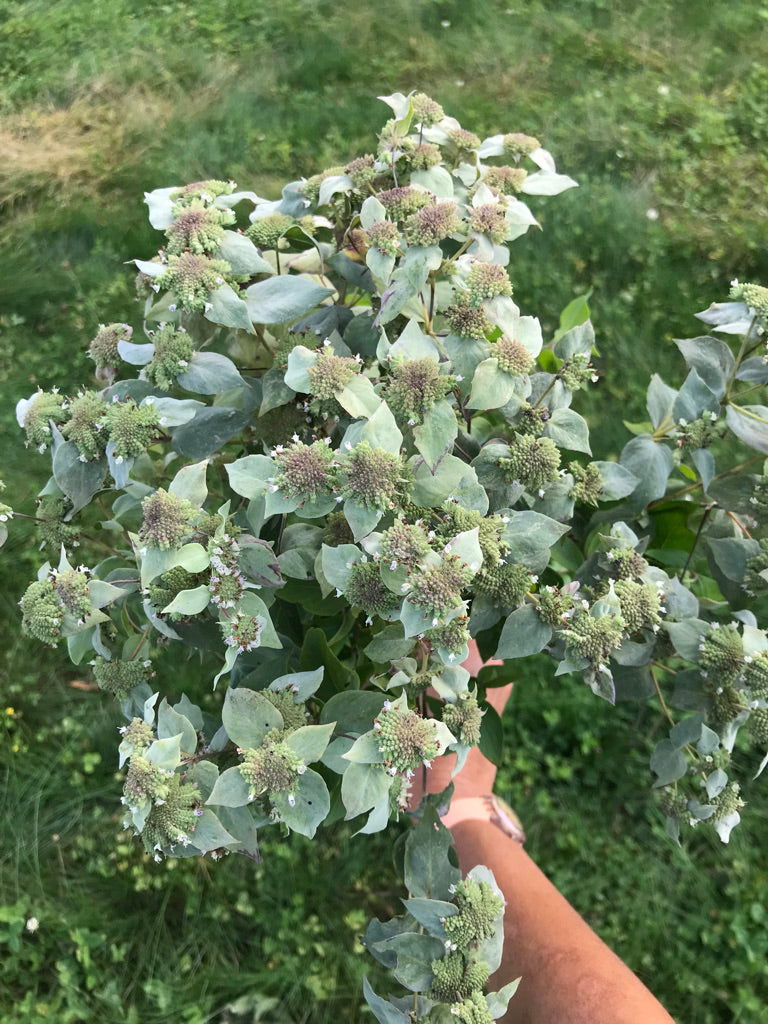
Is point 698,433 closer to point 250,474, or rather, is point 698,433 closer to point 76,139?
point 250,474

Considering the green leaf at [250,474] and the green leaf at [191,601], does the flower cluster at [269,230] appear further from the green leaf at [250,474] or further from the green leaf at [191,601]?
the green leaf at [191,601]

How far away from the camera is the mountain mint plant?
90 cm

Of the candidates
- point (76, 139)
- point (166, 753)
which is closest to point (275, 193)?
point (76, 139)

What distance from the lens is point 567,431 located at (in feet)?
3.56

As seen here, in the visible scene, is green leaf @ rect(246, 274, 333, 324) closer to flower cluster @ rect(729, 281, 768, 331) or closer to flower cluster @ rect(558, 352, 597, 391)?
flower cluster @ rect(558, 352, 597, 391)

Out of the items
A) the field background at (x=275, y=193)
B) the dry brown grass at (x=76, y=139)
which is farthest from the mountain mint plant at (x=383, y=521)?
the dry brown grass at (x=76, y=139)

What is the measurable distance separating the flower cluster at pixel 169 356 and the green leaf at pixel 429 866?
0.70 m

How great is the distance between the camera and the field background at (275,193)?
6.35 feet

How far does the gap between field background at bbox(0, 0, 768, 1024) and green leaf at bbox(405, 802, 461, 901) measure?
513 mm

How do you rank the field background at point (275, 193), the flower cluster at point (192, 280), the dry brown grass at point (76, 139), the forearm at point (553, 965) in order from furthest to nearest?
the dry brown grass at point (76, 139), the field background at point (275, 193), the forearm at point (553, 965), the flower cluster at point (192, 280)

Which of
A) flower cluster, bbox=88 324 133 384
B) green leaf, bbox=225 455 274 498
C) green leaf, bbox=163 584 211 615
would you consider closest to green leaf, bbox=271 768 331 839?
green leaf, bbox=163 584 211 615

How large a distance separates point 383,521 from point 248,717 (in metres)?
0.29

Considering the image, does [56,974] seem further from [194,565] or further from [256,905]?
[194,565]

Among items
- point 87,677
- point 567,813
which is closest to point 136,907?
point 87,677
